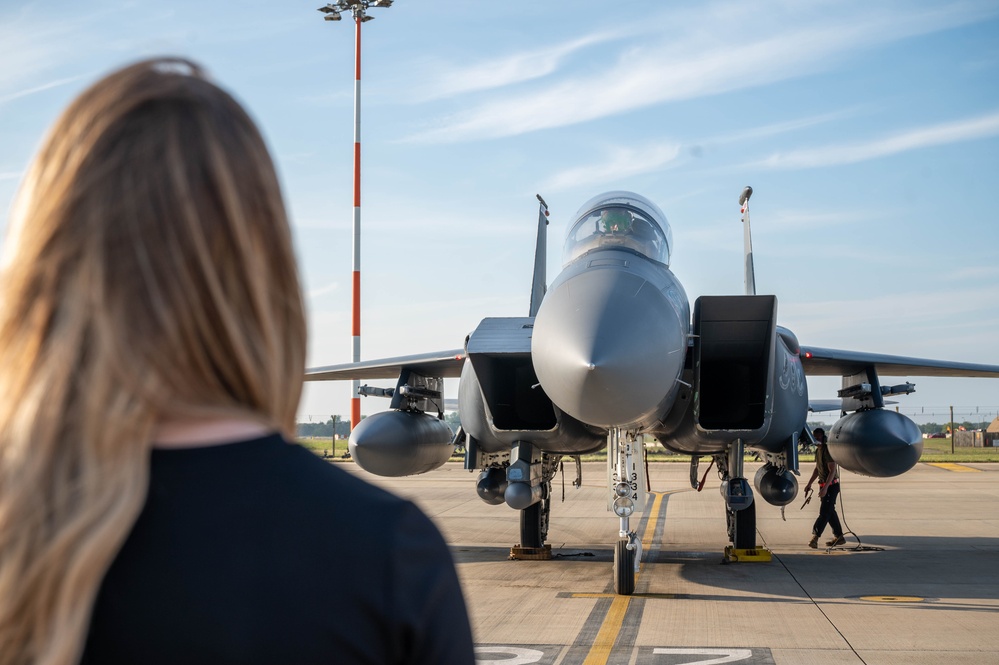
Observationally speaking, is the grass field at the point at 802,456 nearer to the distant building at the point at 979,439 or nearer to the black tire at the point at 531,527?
the distant building at the point at 979,439

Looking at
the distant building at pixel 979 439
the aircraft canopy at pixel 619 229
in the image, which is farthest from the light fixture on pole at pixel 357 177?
the distant building at pixel 979 439

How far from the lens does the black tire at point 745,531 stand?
12.2 meters

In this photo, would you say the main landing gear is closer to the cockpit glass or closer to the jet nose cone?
the cockpit glass

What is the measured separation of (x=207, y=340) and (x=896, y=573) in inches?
453

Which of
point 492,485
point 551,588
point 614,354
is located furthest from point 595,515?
point 614,354

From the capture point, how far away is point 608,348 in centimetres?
730

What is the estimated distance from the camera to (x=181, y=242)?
3.41 feet

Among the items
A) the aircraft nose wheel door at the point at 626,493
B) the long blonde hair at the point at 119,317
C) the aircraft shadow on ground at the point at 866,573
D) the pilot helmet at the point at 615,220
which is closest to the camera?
the long blonde hair at the point at 119,317

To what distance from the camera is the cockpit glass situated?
31.0 ft

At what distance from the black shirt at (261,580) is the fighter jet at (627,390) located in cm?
625

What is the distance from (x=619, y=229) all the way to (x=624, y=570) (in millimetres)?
3417

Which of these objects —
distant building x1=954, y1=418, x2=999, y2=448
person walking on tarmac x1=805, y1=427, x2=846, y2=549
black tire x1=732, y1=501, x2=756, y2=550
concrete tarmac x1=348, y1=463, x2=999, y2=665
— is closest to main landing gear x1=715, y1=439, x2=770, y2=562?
black tire x1=732, y1=501, x2=756, y2=550

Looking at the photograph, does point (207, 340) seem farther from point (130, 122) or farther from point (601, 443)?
point (601, 443)

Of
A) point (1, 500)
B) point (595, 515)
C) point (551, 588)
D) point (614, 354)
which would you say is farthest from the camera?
point (595, 515)
